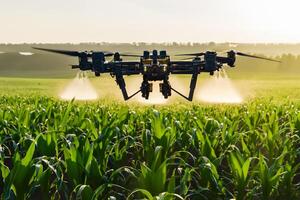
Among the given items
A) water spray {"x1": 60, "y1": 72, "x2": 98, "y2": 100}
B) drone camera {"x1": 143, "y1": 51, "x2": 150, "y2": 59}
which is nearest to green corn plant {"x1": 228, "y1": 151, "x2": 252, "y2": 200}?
drone camera {"x1": 143, "y1": 51, "x2": 150, "y2": 59}

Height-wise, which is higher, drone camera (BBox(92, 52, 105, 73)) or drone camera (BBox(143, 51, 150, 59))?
drone camera (BBox(143, 51, 150, 59))

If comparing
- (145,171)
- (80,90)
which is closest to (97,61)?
(80,90)

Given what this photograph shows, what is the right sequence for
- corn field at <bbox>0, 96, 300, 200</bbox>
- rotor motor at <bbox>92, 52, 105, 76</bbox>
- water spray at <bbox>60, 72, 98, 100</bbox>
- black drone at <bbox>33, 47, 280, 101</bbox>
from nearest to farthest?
corn field at <bbox>0, 96, 300, 200</bbox>
black drone at <bbox>33, 47, 280, 101</bbox>
rotor motor at <bbox>92, 52, 105, 76</bbox>
water spray at <bbox>60, 72, 98, 100</bbox>

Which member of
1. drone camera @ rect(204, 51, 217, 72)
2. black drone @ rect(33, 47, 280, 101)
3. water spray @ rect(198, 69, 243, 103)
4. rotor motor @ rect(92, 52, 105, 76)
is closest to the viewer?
black drone @ rect(33, 47, 280, 101)

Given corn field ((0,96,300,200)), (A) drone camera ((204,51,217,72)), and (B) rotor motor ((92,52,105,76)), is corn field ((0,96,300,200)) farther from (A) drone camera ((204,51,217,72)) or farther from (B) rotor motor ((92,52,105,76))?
(A) drone camera ((204,51,217,72))

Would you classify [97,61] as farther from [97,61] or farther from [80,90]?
[80,90]

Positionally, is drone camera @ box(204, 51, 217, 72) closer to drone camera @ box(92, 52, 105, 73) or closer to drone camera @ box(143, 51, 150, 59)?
drone camera @ box(143, 51, 150, 59)

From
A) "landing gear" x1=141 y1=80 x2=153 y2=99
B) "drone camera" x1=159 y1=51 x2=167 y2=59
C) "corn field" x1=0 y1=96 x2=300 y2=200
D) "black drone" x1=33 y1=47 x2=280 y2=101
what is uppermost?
"drone camera" x1=159 y1=51 x2=167 y2=59

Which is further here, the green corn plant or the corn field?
the green corn plant

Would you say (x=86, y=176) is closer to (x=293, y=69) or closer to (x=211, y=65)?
(x=211, y=65)
